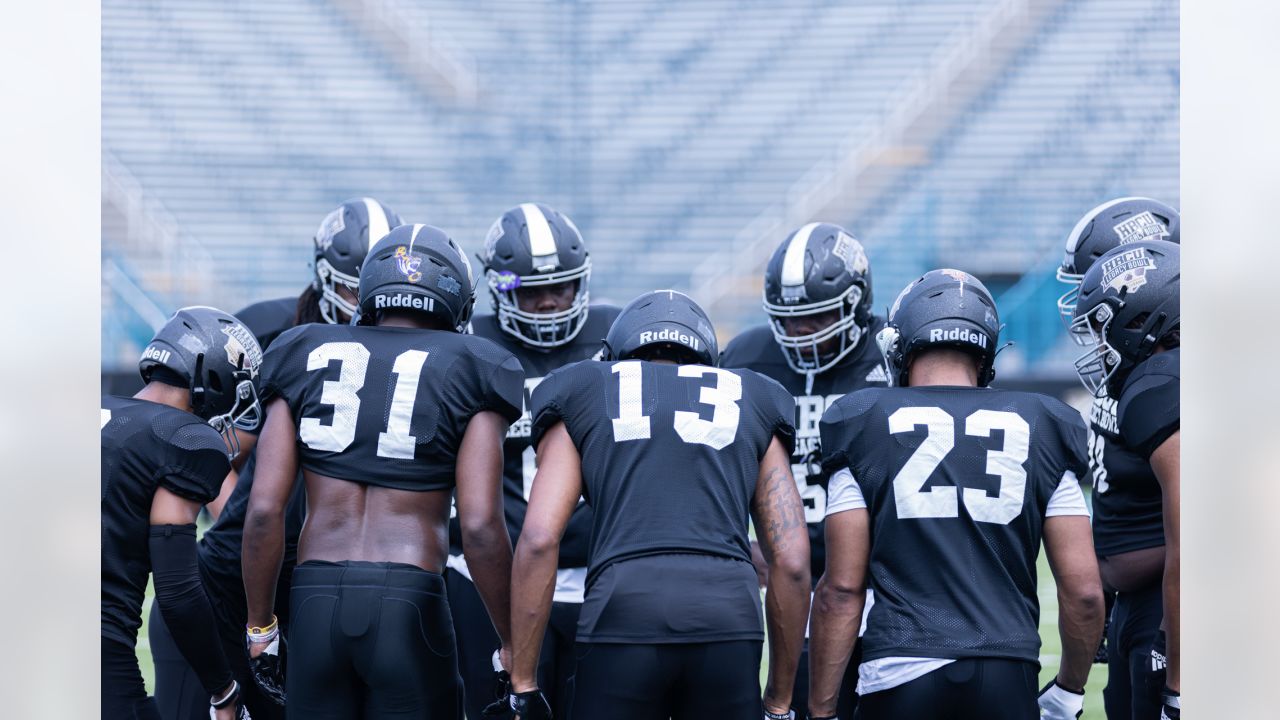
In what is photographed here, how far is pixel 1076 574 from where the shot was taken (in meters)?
3.25

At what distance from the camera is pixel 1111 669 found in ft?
13.2

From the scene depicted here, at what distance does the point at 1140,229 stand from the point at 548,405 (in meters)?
2.48

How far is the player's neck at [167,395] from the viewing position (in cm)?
381

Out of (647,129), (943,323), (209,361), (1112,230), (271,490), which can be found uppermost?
(647,129)

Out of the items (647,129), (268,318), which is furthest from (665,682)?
(647,129)

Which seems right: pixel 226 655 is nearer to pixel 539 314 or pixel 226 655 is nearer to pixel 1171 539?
pixel 539 314

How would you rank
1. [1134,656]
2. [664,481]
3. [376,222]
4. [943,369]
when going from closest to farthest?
[664,481] < [943,369] < [1134,656] < [376,222]

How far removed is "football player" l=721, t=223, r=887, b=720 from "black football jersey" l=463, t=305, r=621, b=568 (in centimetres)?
65

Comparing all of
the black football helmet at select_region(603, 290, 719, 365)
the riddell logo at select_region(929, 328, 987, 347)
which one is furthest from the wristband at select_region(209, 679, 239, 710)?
the riddell logo at select_region(929, 328, 987, 347)

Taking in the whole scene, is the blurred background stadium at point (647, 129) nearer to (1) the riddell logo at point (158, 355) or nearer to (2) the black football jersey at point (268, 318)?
(2) the black football jersey at point (268, 318)

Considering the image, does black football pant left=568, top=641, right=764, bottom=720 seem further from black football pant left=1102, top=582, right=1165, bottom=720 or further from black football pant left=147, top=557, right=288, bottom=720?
black football pant left=147, top=557, right=288, bottom=720

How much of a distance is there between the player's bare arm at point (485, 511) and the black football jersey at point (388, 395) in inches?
1.8

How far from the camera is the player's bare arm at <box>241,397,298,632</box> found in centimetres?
354
